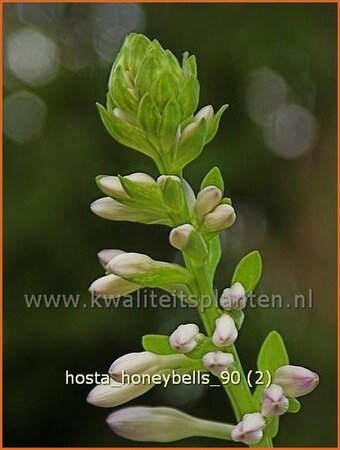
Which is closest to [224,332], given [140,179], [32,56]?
[140,179]

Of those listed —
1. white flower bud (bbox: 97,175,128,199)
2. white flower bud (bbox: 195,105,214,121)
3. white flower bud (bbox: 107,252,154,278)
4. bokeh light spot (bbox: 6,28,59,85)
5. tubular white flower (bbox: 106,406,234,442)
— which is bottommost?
tubular white flower (bbox: 106,406,234,442)

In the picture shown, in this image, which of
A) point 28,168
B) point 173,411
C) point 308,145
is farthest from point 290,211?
point 173,411

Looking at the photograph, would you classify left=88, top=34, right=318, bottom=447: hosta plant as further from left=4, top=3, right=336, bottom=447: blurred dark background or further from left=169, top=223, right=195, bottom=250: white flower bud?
left=4, top=3, right=336, bottom=447: blurred dark background

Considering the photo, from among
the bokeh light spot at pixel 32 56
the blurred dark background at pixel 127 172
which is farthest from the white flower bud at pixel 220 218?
the bokeh light spot at pixel 32 56

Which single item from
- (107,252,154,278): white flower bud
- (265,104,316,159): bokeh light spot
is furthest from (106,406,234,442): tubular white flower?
(265,104,316,159): bokeh light spot

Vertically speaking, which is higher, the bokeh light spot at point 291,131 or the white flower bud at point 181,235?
the bokeh light spot at point 291,131

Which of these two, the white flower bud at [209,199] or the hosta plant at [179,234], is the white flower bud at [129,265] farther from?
the white flower bud at [209,199]

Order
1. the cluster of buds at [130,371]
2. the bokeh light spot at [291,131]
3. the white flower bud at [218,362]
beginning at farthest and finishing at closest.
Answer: the bokeh light spot at [291,131], the cluster of buds at [130,371], the white flower bud at [218,362]
